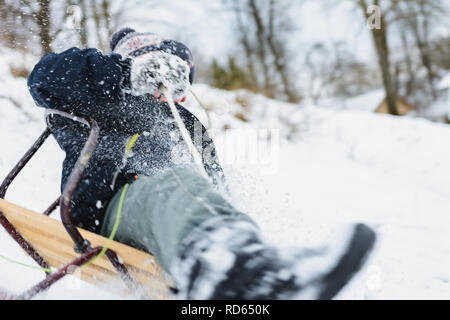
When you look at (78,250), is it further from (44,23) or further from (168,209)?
(44,23)

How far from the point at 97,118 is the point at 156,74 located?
33 centimetres

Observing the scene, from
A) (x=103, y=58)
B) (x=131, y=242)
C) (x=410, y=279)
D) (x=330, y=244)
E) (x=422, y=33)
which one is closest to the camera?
(x=330, y=244)

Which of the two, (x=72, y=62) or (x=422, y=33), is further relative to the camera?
(x=422, y=33)

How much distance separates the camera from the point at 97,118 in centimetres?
154

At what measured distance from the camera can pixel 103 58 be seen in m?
1.41

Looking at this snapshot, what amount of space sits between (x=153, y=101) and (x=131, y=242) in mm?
763

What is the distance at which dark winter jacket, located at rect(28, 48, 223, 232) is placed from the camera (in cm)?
136

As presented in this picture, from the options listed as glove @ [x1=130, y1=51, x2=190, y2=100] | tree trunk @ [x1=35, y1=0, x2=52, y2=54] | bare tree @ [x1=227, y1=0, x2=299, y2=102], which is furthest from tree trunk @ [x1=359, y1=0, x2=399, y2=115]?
glove @ [x1=130, y1=51, x2=190, y2=100]

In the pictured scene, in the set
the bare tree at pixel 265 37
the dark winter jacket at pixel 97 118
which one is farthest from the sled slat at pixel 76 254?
the bare tree at pixel 265 37

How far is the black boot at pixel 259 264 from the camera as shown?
0.90 metres

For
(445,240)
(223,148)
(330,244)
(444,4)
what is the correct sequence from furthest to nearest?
(444,4) → (223,148) → (445,240) → (330,244)

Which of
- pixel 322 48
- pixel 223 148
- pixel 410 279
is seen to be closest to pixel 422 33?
pixel 322 48
